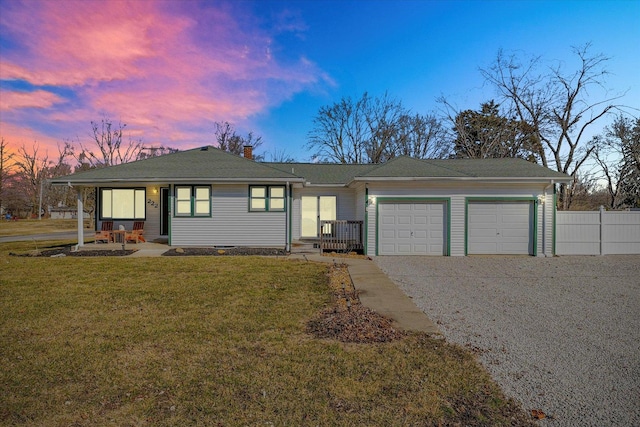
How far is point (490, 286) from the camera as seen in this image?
800 centimetres

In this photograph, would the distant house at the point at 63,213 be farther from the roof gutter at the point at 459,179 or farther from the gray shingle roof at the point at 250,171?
the roof gutter at the point at 459,179

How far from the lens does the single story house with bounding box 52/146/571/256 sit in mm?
12844

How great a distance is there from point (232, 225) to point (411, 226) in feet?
24.0

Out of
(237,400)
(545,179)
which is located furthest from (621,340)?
(545,179)

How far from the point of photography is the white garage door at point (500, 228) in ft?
42.7

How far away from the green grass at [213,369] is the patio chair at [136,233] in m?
8.36

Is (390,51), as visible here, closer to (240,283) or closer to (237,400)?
(240,283)

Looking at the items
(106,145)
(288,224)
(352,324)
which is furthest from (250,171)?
(106,145)

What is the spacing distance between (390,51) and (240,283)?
59.0ft

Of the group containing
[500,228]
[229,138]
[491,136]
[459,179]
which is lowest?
[500,228]

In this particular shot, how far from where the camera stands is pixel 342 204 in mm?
17031

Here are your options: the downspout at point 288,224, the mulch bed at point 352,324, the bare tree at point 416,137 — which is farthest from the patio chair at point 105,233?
the bare tree at point 416,137

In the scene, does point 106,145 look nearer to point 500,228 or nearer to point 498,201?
point 498,201

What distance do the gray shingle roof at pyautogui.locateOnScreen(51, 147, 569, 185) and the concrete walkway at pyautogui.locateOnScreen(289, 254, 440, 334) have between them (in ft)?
14.5
